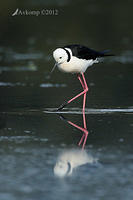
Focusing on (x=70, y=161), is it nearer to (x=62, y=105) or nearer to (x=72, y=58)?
(x=62, y=105)

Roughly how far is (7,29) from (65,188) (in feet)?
50.7

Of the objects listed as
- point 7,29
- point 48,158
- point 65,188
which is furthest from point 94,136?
point 7,29

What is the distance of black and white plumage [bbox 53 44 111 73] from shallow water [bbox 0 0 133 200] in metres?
0.58

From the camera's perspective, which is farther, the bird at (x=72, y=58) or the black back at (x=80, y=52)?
the black back at (x=80, y=52)

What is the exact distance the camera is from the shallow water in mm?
5199

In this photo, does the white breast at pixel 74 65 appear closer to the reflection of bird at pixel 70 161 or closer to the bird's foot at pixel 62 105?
the bird's foot at pixel 62 105

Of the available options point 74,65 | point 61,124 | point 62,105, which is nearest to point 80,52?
point 74,65

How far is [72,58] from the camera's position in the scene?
30.1 ft

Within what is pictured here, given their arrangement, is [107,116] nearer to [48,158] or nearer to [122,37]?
[48,158]

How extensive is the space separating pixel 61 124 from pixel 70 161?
188 cm

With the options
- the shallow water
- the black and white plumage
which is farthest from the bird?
the shallow water

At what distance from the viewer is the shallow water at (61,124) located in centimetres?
520

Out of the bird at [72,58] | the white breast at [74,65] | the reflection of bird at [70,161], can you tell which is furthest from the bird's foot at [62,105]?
the reflection of bird at [70,161]

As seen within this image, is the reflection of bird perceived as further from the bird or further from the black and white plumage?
the black and white plumage
